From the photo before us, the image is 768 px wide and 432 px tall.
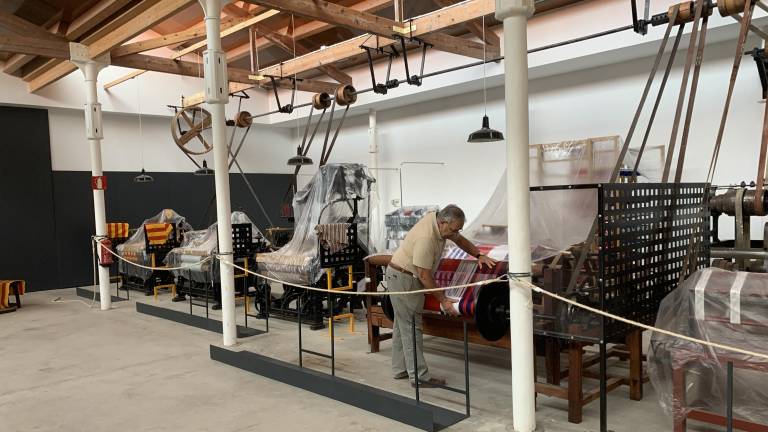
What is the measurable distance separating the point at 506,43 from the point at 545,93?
Answer: 689 centimetres

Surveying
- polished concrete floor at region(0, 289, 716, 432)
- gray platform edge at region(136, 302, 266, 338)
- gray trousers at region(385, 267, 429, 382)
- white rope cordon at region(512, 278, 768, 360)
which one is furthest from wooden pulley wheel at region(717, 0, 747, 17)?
gray platform edge at region(136, 302, 266, 338)

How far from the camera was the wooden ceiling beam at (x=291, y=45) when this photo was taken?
10805 mm

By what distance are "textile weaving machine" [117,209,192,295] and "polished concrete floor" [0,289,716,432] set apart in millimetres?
2330

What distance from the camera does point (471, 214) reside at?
36.2ft

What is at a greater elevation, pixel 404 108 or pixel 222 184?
pixel 404 108

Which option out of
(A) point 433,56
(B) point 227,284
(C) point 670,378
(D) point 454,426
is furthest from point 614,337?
(A) point 433,56

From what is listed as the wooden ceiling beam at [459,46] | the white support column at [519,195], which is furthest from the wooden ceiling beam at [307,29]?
the white support column at [519,195]

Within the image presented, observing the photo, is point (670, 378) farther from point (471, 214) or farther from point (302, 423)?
point (471, 214)

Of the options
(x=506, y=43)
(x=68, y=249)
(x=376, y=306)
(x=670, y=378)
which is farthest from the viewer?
(x=68, y=249)

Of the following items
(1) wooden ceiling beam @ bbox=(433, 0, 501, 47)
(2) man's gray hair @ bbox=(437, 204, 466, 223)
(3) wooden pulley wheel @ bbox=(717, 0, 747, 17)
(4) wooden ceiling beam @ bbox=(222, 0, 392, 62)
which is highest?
(4) wooden ceiling beam @ bbox=(222, 0, 392, 62)

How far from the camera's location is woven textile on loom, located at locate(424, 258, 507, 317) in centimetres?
409

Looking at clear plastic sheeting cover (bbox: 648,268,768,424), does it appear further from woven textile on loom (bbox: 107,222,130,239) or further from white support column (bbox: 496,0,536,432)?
woven textile on loom (bbox: 107,222,130,239)

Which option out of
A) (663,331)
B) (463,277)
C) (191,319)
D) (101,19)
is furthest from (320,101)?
(663,331)

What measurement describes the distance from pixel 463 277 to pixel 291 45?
8399 millimetres
